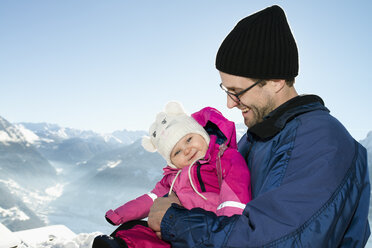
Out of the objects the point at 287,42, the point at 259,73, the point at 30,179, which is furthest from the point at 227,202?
the point at 30,179

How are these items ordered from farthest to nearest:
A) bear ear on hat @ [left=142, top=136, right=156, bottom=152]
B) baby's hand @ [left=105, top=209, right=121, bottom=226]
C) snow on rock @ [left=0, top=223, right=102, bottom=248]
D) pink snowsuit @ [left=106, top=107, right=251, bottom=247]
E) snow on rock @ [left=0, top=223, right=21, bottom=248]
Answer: snow on rock @ [left=0, top=223, right=102, bottom=248] → snow on rock @ [left=0, top=223, right=21, bottom=248] → bear ear on hat @ [left=142, top=136, right=156, bottom=152] → baby's hand @ [left=105, top=209, right=121, bottom=226] → pink snowsuit @ [left=106, top=107, right=251, bottom=247]

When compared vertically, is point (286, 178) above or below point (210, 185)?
below

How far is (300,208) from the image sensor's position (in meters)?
1.26

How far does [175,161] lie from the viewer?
2.89 metres

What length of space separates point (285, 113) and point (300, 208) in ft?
2.42

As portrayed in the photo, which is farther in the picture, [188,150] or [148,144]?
[148,144]

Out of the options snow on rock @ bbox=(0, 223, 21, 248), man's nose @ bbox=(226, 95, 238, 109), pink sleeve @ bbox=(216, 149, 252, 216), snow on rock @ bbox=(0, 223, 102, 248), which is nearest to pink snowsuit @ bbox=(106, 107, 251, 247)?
pink sleeve @ bbox=(216, 149, 252, 216)

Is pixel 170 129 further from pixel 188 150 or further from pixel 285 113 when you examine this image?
pixel 285 113

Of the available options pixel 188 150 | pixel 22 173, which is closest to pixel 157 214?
pixel 188 150

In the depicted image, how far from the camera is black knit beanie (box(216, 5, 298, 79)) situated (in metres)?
2.10

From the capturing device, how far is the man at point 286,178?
1.26 metres

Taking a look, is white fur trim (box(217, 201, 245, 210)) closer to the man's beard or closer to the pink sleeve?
the pink sleeve

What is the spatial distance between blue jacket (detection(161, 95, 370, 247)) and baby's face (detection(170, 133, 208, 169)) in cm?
121

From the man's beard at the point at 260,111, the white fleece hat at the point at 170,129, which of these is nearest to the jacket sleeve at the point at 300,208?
the man's beard at the point at 260,111
